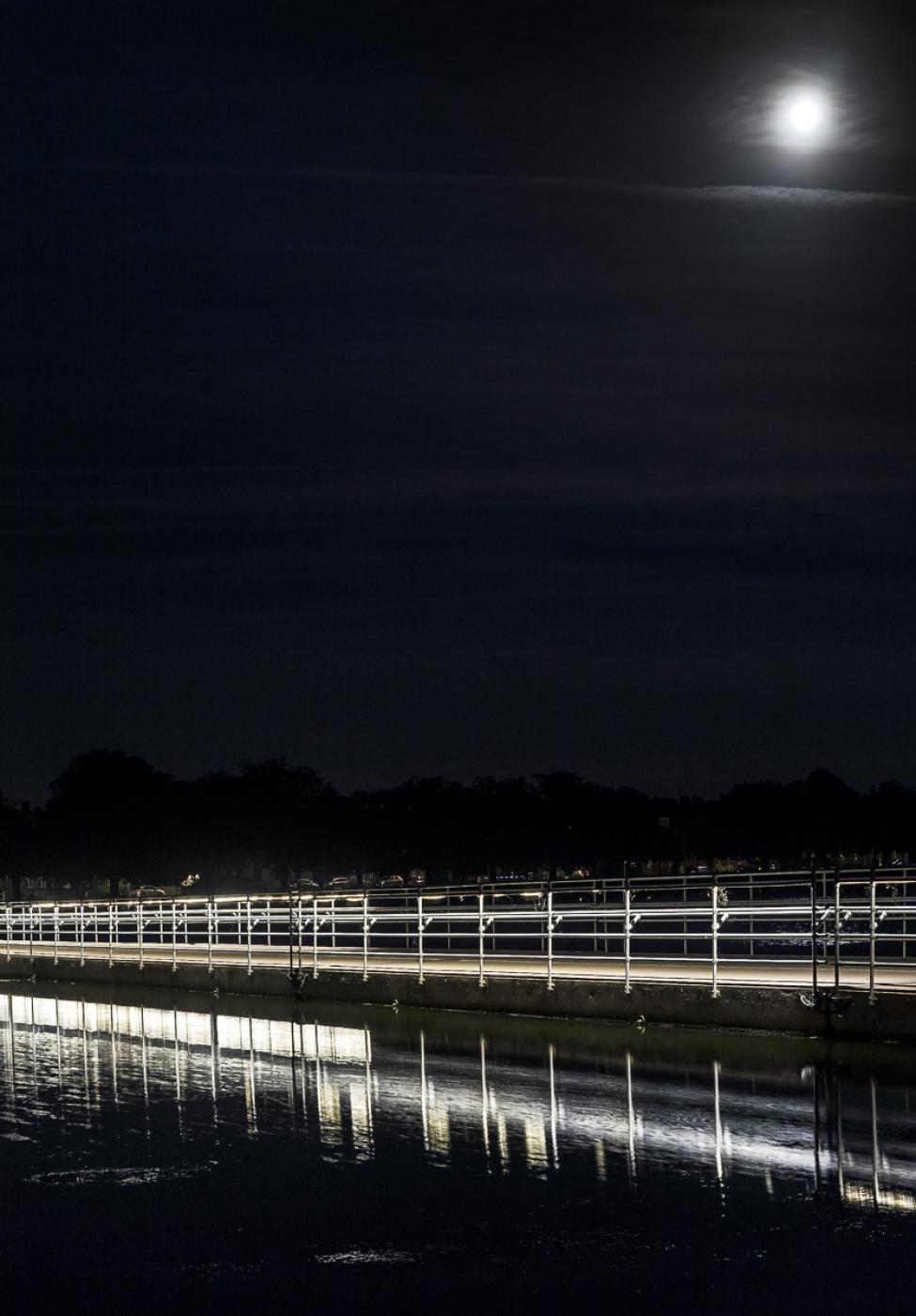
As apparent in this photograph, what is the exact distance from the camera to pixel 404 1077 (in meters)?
17.8

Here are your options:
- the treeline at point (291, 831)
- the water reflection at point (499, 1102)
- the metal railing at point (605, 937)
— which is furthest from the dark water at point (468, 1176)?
the treeline at point (291, 831)

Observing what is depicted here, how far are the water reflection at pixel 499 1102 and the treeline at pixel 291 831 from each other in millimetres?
103268

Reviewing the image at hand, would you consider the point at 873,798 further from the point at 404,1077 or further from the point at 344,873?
the point at 404,1077

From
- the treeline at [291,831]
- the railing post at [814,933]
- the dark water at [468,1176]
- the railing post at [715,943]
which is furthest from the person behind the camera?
the treeline at [291,831]

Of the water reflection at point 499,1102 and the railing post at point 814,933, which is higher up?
the railing post at point 814,933

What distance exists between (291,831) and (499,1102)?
12116 cm

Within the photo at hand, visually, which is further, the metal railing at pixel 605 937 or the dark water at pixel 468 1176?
the metal railing at pixel 605 937

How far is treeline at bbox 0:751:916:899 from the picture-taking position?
131 m

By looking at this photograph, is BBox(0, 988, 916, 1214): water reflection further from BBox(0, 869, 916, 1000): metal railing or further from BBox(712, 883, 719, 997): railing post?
BBox(0, 869, 916, 1000): metal railing

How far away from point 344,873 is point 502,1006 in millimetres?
139298

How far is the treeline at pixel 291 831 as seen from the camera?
13125 centimetres

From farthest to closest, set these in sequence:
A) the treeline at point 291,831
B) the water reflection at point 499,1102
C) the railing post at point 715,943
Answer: the treeline at point 291,831
the railing post at point 715,943
the water reflection at point 499,1102

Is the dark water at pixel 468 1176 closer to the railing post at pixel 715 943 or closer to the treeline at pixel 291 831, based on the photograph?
the railing post at pixel 715 943

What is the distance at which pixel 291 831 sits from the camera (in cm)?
13588
